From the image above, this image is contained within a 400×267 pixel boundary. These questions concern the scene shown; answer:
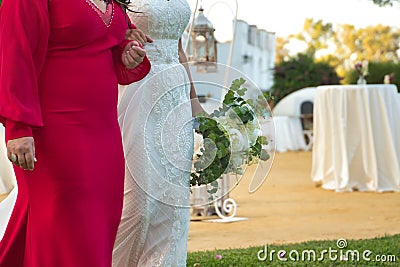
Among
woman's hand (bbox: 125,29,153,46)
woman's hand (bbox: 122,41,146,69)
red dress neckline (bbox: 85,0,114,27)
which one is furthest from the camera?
woman's hand (bbox: 125,29,153,46)

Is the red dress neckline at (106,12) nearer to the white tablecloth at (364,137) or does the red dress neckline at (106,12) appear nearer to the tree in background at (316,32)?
the white tablecloth at (364,137)

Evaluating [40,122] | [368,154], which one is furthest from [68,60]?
[368,154]

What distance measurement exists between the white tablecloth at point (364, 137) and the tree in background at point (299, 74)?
14.1m

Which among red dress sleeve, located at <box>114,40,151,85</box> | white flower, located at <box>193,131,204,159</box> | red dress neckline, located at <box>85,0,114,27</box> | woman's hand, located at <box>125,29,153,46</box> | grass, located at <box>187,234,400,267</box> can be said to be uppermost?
red dress neckline, located at <box>85,0,114,27</box>

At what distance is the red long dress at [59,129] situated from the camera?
2.79 metres

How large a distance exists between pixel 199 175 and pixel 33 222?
1.18 meters

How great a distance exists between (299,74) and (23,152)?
22.3 metres

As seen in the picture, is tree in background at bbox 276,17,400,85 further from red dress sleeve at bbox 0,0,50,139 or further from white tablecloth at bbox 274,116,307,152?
red dress sleeve at bbox 0,0,50,139

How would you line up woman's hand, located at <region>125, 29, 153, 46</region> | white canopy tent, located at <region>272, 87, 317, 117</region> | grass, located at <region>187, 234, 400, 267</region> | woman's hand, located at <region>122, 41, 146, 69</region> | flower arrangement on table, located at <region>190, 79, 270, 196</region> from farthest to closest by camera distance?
1. white canopy tent, located at <region>272, 87, 317, 117</region>
2. grass, located at <region>187, 234, 400, 267</region>
3. flower arrangement on table, located at <region>190, 79, 270, 196</region>
4. woman's hand, located at <region>125, 29, 153, 46</region>
5. woman's hand, located at <region>122, 41, 146, 69</region>

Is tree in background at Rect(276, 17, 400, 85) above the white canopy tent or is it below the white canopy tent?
above

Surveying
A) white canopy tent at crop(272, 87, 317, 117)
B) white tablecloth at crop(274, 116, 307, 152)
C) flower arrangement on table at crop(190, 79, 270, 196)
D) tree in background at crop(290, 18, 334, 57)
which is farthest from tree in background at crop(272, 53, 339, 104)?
tree in background at crop(290, 18, 334, 57)

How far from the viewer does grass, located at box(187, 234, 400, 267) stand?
5379 millimetres

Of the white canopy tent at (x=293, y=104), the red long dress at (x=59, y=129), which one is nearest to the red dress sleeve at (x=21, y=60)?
the red long dress at (x=59, y=129)

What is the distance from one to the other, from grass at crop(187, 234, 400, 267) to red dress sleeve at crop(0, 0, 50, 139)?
9.25 feet
